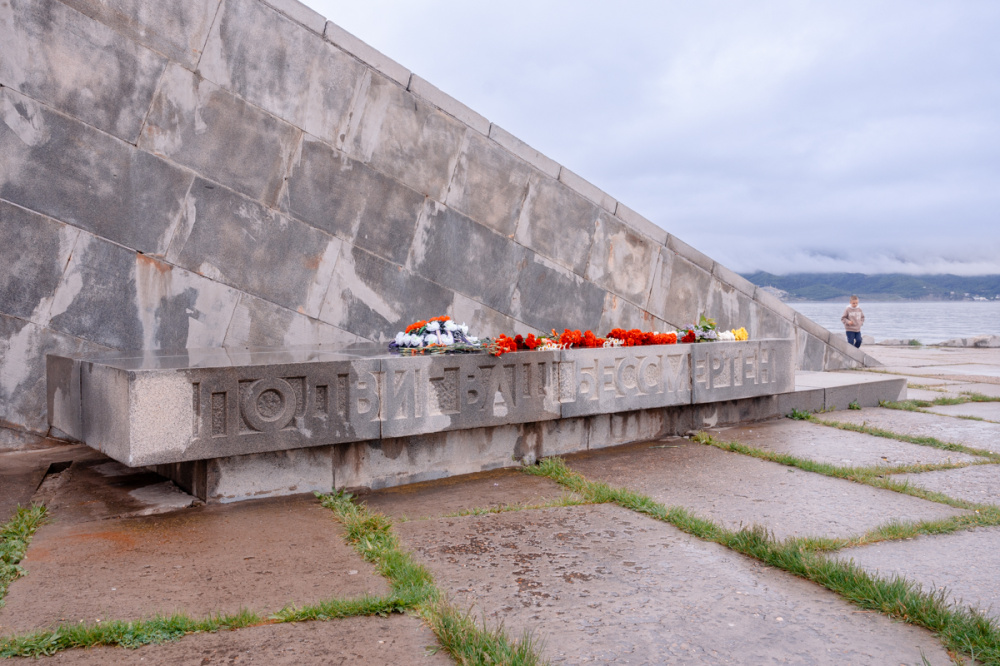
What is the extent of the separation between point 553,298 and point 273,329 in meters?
3.63

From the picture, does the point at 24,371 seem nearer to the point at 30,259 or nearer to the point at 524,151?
the point at 30,259

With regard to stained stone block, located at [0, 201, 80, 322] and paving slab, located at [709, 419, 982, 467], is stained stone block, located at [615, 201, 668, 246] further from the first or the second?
stained stone block, located at [0, 201, 80, 322]

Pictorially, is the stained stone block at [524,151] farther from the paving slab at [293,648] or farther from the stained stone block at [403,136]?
the paving slab at [293,648]

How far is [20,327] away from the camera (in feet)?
20.6

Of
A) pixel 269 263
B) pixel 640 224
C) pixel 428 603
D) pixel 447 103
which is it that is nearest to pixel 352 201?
pixel 269 263

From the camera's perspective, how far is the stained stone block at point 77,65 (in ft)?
20.8

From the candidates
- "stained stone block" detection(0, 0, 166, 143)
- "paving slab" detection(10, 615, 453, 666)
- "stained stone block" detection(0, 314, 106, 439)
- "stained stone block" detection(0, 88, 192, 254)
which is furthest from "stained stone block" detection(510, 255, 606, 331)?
"paving slab" detection(10, 615, 453, 666)

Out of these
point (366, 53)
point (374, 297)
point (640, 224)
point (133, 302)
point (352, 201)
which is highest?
point (366, 53)

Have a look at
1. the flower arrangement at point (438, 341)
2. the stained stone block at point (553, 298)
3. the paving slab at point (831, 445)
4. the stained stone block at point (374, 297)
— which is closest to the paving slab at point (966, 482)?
the paving slab at point (831, 445)

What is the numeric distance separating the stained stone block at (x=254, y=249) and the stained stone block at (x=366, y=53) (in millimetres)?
2007

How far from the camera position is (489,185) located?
8.90m

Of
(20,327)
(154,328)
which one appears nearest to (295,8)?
(154,328)

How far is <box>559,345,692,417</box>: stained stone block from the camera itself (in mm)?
6191

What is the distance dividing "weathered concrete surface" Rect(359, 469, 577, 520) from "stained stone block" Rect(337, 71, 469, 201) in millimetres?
4023
